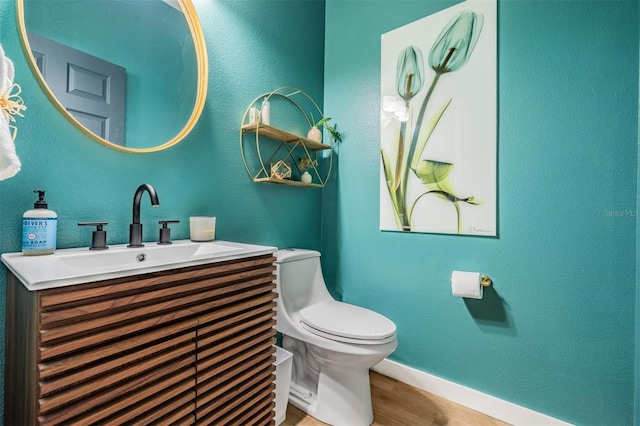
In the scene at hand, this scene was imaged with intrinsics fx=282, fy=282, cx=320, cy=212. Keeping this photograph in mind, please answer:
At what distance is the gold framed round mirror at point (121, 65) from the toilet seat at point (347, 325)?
1.04m

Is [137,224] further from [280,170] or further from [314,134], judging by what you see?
[314,134]

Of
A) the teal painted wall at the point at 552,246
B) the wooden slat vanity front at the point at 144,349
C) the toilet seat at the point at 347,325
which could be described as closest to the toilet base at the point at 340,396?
the toilet seat at the point at 347,325

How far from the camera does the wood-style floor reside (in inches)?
53.2

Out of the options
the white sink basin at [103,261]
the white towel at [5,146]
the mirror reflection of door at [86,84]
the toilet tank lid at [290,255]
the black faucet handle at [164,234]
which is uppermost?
the mirror reflection of door at [86,84]

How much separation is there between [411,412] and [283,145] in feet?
5.35

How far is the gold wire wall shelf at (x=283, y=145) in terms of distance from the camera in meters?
1.55

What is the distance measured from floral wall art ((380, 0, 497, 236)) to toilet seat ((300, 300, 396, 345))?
0.58m

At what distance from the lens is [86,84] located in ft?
3.28

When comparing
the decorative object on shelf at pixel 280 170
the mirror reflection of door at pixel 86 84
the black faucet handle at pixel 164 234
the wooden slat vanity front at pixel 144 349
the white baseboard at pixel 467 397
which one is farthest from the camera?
the decorative object on shelf at pixel 280 170

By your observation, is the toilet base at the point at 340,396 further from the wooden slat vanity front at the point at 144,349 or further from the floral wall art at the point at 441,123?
the floral wall art at the point at 441,123

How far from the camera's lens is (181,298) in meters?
0.79

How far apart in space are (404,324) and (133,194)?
1.57m

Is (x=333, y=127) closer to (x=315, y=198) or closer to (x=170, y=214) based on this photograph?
(x=315, y=198)

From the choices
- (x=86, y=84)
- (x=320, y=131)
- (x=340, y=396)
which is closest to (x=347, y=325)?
(x=340, y=396)
